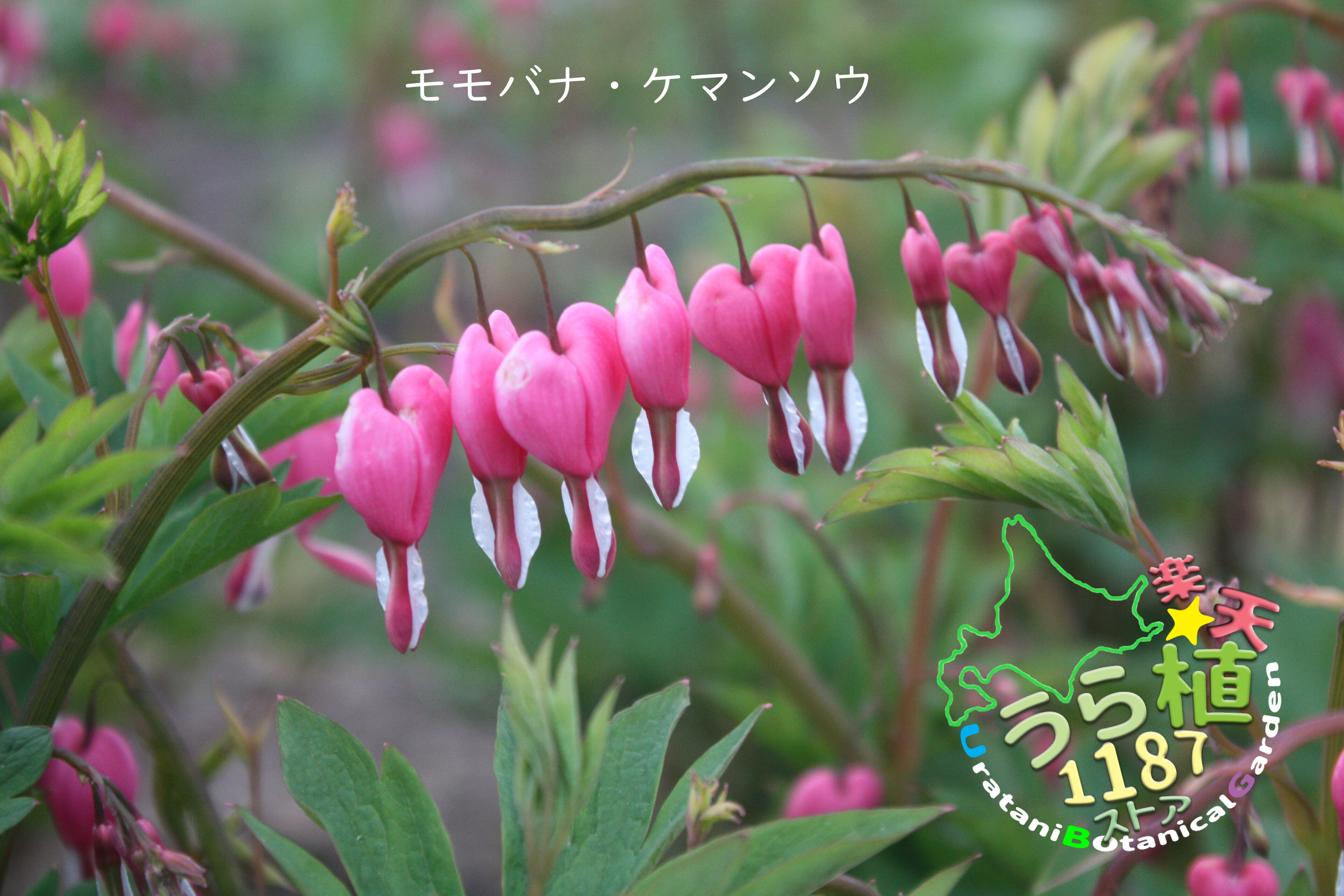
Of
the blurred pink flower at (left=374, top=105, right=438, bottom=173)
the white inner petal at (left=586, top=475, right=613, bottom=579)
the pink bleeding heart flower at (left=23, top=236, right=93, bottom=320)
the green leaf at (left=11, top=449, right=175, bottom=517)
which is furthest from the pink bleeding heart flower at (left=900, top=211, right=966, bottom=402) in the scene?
the blurred pink flower at (left=374, top=105, right=438, bottom=173)

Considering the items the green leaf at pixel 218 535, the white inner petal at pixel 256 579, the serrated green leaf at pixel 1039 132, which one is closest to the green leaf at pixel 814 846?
the green leaf at pixel 218 535

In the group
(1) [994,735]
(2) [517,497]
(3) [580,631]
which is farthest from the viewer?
(3) [580,631]

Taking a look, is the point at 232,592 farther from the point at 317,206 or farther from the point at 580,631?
the point at 317,206

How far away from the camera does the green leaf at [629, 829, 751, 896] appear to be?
0.52 meters

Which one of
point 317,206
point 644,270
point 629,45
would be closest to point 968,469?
point 644,270

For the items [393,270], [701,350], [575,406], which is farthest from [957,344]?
[701,350]

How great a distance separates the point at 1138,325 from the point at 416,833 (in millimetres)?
570

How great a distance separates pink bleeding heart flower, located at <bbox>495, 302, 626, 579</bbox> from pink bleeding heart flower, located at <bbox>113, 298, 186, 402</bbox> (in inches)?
15.1

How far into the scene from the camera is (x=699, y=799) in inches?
23.5

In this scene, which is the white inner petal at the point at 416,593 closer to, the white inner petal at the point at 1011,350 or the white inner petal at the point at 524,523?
the white inner petal at the point at 524,523

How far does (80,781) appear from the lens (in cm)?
72

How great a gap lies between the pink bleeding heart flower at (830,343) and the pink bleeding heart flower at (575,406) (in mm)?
115

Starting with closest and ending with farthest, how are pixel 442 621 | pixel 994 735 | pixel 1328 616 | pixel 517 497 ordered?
pixel 517 497
pixel 994 735
pixel 1328 616
pixel 442 621

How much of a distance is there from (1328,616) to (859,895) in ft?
3.94
